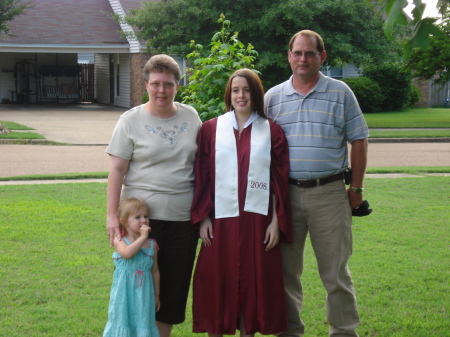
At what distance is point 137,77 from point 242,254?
25081mm

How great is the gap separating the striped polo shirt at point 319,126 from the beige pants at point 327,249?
0.49 feet

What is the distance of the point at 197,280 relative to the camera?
403 centimetres

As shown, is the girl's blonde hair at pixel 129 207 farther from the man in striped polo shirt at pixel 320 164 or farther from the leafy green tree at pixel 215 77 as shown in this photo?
the leafy green tree at pixel 215 77

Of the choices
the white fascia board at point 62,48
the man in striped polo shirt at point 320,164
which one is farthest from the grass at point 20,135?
the man in striped polo shirt at point 320,164

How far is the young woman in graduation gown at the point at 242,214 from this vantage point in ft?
12.7

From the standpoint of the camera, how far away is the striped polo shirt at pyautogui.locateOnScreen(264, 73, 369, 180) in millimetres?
4000

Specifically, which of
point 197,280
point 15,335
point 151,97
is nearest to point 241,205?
point 197,280

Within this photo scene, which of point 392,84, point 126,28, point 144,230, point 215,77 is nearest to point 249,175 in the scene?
point 144,230

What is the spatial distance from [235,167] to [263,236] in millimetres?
Result: 455

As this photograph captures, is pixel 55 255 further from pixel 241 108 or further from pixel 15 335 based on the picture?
pixel 241 108

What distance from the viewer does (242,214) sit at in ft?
12.7

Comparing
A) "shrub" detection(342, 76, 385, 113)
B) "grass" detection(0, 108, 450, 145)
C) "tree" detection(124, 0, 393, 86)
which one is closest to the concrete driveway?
"grass" detection(0, 108, 450, 145)

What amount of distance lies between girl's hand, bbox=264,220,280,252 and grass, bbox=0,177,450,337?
3.83ft

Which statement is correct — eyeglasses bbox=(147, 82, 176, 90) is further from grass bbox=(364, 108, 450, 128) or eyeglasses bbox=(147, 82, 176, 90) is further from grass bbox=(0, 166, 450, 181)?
grass bbox=(364, 108, 450, 128)
